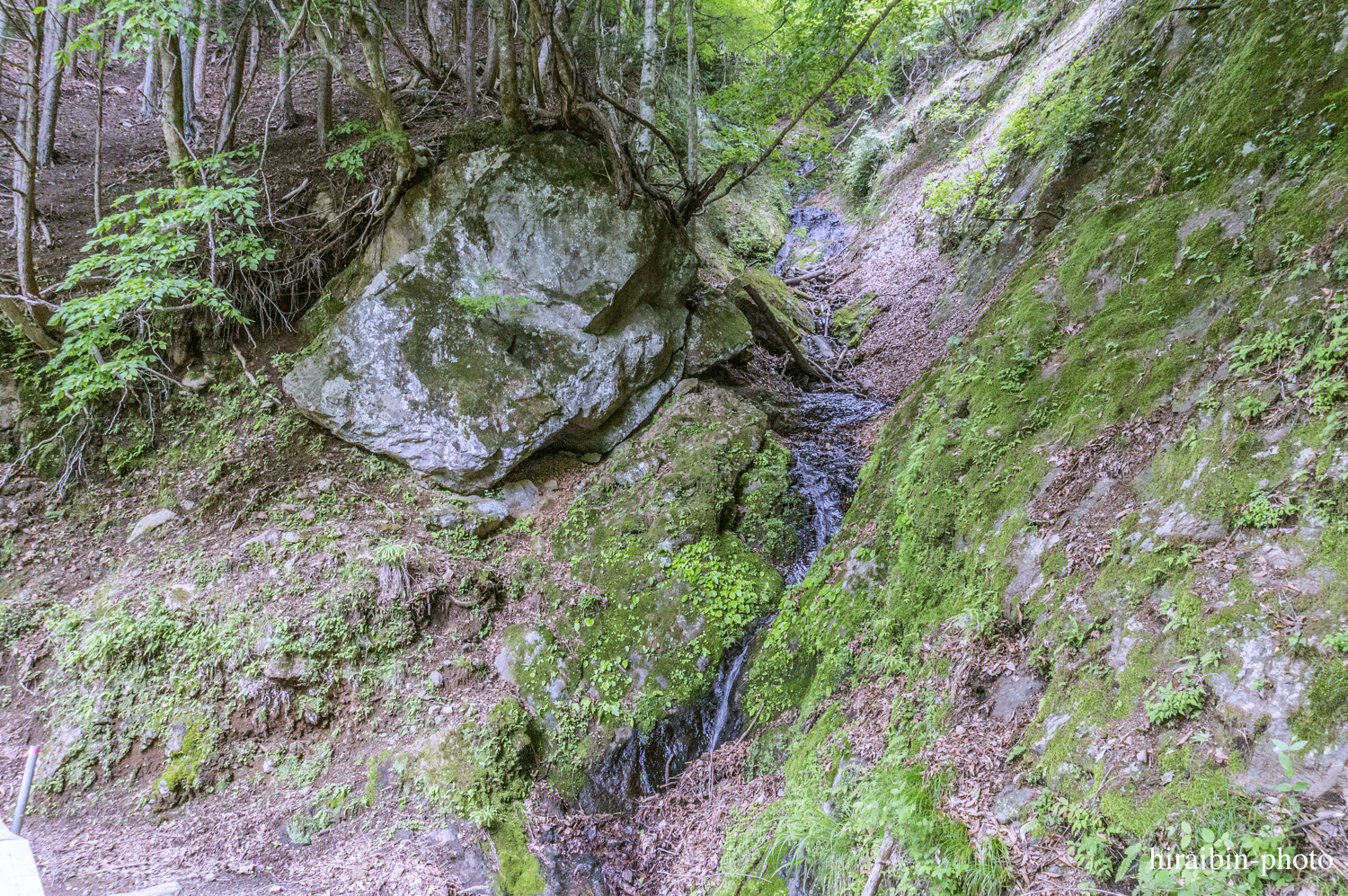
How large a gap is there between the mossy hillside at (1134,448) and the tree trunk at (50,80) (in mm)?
10984

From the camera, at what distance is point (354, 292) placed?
7.96 metres

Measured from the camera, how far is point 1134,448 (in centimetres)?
367

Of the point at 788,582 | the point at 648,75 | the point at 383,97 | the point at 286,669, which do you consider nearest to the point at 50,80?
the point at 383,97

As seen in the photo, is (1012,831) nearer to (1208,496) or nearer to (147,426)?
(1208,496)

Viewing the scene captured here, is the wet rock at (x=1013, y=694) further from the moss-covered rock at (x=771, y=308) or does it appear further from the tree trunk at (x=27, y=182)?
the tree trunk at (x=27, y=182)

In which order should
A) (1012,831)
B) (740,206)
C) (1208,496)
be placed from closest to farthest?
(1012,831) < (1208,496) < (740,206)

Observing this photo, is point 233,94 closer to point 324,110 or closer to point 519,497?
point 324,110

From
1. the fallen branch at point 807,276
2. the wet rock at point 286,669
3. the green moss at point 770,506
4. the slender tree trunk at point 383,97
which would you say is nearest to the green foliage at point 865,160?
the fallen branch at point 807,276

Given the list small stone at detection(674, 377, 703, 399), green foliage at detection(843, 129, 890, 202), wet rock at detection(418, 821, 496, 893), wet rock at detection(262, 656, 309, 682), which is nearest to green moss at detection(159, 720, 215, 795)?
wet rock at detection(262, 656, 309, 682)

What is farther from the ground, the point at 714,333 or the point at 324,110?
the point at 324,110

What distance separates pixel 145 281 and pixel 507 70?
16.0 feet

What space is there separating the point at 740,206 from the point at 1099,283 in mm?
12074

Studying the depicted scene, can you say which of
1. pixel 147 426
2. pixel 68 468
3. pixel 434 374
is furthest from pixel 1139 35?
pixel 68 468

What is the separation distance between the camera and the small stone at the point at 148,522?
646 centimetres
